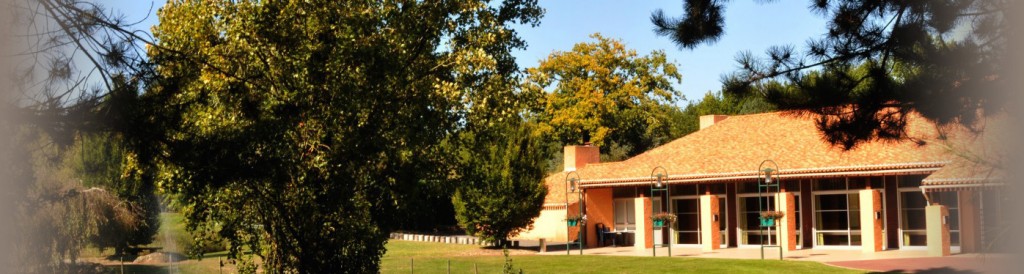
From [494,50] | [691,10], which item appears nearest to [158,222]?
[494,50]

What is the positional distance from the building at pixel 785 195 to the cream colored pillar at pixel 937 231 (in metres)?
0.02

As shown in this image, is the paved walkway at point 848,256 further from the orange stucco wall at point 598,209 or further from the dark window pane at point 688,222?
the orange stucco wall at point 598,209

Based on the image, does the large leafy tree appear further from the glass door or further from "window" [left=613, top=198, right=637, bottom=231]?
"window" [left=613, top=198, right=637, bottom=231]

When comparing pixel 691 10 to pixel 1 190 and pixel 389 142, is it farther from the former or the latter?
pixel 1 190

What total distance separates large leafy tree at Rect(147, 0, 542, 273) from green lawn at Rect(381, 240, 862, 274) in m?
11.1

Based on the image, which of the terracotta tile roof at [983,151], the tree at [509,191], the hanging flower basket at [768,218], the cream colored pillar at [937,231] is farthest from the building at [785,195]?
the terracotta tile roof at [983,151]

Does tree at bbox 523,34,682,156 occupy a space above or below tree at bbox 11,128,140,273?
above

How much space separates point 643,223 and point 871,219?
308 inches

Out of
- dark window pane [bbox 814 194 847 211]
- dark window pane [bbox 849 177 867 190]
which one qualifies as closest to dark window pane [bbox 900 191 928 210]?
dark window pane [bbox 849 177 867 190]

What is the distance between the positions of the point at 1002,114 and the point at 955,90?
1.10 m

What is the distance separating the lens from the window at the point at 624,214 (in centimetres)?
3684

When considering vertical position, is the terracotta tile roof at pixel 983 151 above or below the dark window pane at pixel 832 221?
above

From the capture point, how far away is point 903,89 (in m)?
10.3

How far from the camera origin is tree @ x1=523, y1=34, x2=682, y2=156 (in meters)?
55.0
